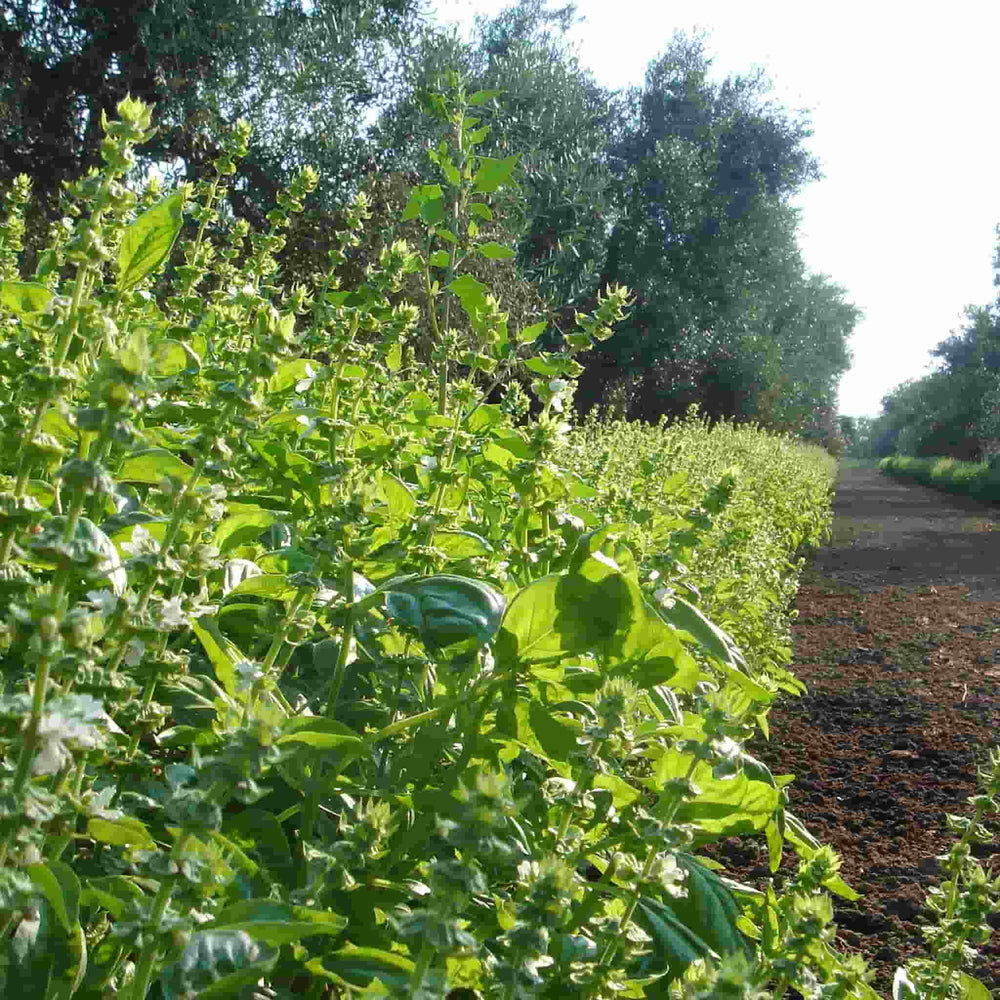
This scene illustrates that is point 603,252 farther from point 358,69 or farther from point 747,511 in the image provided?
point 747,511

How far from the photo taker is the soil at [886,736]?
→ 283cm

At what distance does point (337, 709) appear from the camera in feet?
4.78

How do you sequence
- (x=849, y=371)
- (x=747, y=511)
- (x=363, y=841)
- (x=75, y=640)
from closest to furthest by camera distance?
(x=75, y=640), (x=363, y=841), (x=747, y=511), (x=849, y=371)

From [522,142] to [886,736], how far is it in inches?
521

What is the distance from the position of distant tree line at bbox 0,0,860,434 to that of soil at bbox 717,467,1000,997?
2495 millimetres

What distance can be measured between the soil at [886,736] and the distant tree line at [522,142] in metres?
2.49

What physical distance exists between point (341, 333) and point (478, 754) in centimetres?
85

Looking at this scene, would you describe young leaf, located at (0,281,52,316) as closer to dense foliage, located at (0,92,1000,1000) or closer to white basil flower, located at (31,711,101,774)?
dense foliage, located at (0,92,1000,1000)

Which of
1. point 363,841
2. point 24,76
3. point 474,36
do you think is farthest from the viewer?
point 474,36

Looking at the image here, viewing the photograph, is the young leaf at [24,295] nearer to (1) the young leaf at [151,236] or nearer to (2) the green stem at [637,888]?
(1) the young leaf at [151,236]

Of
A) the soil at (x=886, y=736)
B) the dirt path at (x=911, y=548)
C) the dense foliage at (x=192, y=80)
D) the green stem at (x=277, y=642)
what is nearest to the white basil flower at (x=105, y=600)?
the green stem at (x=277, y=642)

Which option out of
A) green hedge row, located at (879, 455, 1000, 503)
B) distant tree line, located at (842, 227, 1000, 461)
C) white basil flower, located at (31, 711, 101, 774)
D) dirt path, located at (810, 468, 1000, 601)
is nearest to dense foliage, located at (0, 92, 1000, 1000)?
white basil flower, located at (31, 711, 101, 774)

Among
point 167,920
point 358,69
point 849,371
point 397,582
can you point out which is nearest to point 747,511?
point 397,582

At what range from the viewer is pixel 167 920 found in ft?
2.39
